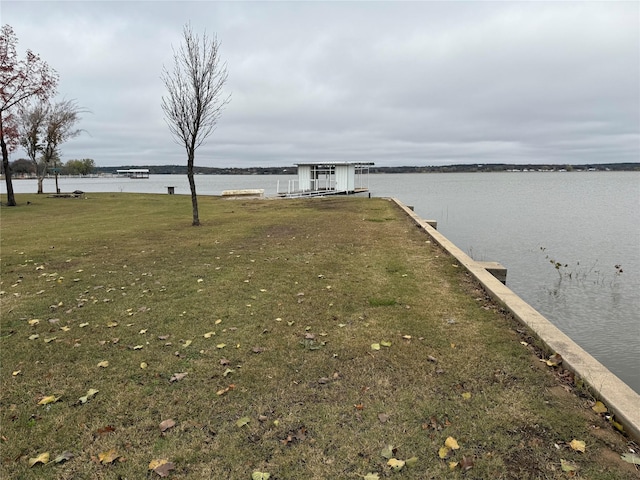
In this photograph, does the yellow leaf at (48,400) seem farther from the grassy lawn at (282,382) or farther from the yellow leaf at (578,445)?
the yellow leaf at (578,445)

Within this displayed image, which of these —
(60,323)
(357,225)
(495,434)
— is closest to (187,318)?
(60,323)

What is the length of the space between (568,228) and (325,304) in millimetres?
18441

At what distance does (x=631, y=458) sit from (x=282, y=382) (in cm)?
275

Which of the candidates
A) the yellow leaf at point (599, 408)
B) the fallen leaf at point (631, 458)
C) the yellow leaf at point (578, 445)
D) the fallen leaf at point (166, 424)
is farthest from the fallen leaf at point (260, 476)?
the yellow leaf at point (599, 408)

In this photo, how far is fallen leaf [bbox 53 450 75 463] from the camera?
9.94 feet

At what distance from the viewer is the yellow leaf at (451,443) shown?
302 centimetres

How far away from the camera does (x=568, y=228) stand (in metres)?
20.2

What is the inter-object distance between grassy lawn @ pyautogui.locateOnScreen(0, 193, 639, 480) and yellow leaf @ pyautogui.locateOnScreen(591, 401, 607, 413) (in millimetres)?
79

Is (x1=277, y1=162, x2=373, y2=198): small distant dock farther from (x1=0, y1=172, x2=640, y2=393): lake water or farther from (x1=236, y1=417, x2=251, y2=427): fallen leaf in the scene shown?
(x1=236, y1=417, x2=251, y2=427): fallen leaf

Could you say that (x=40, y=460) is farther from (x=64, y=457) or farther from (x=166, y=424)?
(x=166, y=424)

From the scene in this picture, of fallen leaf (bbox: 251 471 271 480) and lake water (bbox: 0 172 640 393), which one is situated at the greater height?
fallen leaf (bbox: 251 471 271 480)

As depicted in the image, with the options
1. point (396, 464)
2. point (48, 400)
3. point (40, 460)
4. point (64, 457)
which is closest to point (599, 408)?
point (396, 464)

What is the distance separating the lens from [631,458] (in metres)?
2.86

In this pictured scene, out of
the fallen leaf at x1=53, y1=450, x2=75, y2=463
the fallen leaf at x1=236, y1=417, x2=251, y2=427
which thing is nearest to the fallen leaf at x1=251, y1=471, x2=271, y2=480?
the fallen leaf at x1=236, y1=417, x2=251, y2=427
